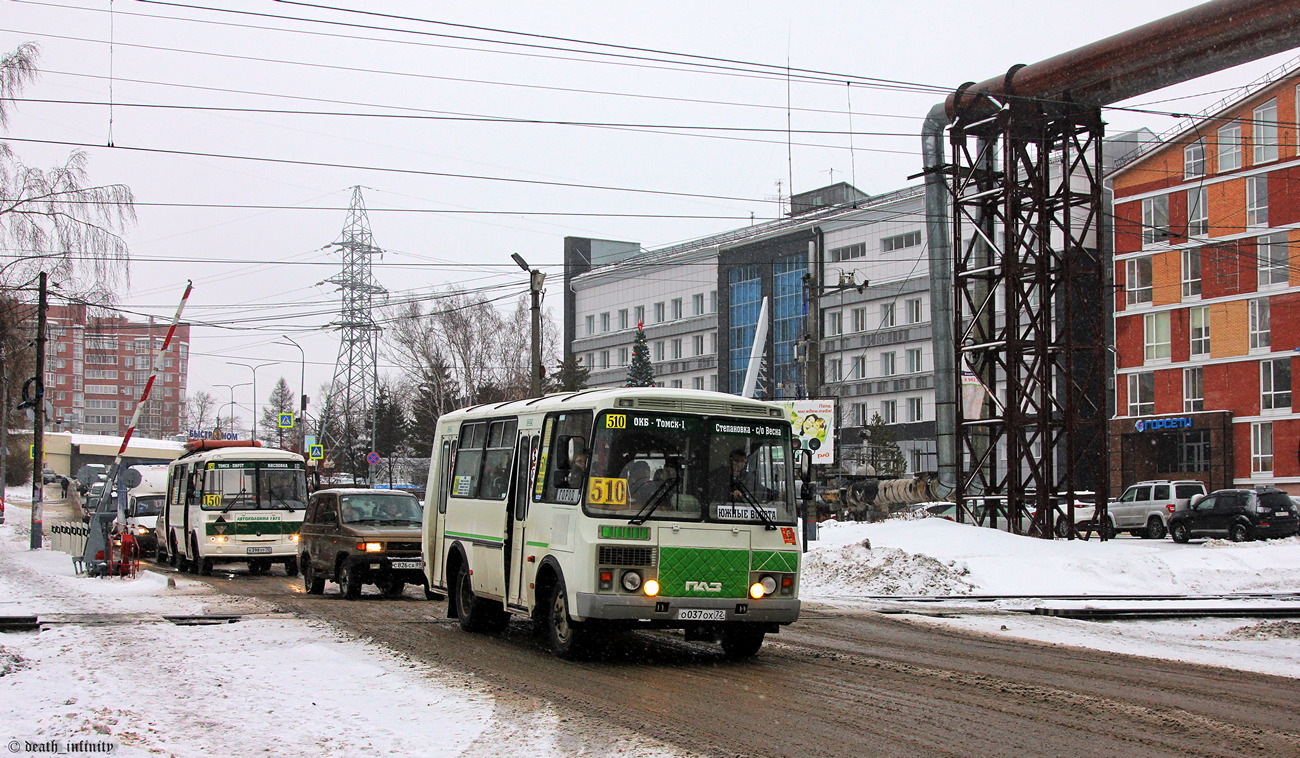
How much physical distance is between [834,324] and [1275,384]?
2684cm

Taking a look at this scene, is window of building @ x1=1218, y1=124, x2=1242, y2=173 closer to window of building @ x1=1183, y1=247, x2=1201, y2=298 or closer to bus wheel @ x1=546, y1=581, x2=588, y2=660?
window of building @ x1=1183, y1=247, x2=1201, y2=298

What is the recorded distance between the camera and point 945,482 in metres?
37.1

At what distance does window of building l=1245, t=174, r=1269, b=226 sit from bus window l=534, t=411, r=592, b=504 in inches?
1936

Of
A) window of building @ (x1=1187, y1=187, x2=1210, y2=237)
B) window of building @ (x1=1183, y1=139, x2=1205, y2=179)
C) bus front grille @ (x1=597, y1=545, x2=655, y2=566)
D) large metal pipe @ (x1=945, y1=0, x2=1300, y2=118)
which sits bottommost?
bus front grille @ (x1=597, y1=545, x2=655, y2=566)

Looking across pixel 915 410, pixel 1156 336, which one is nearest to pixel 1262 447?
pixel 1156 336

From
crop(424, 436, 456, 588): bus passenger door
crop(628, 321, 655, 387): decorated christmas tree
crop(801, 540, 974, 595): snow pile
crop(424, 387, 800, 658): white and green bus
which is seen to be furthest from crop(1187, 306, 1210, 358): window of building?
crop(424, 387, 800, 658): white and green bus

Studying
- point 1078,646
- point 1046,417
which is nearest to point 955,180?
point 1046,417

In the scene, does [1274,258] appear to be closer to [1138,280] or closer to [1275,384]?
[1275,384]

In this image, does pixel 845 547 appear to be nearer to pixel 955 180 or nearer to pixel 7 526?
pixel 955 180

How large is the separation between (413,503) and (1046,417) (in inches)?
695

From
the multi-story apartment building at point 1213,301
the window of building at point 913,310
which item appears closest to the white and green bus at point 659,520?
the multi-story apartment building at point 1213,301

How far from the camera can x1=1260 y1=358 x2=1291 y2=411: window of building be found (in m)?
52.6

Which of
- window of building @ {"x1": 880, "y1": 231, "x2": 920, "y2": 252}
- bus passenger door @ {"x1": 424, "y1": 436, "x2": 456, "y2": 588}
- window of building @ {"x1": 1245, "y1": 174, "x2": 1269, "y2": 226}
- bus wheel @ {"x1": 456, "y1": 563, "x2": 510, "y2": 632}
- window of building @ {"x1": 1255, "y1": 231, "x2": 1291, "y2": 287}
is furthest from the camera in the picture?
window of building @ {"x1": 880, "y1": 231, "x2": 920, "y2": 252}

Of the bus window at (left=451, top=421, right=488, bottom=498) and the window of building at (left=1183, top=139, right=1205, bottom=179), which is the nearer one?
the bus window at (left=451, top=421, right=488, bottom=498)
